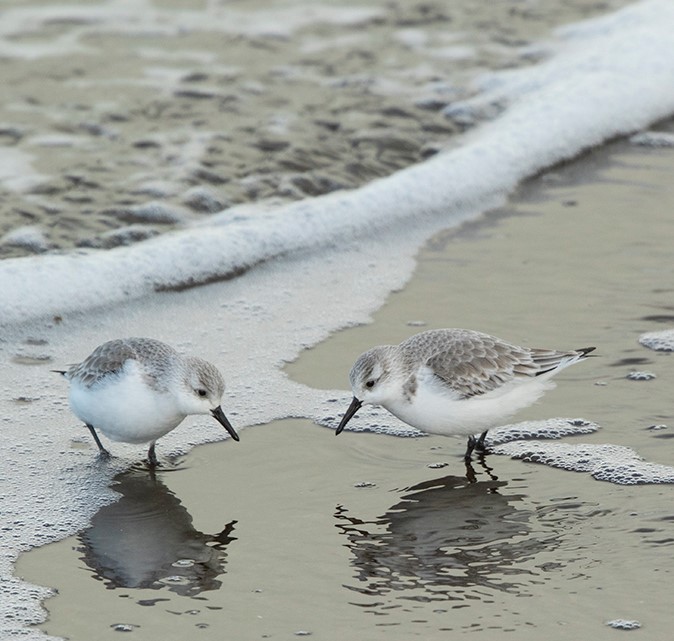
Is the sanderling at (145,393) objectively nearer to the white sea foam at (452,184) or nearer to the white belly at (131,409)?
the white belly at (131,409)

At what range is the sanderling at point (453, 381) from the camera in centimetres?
470

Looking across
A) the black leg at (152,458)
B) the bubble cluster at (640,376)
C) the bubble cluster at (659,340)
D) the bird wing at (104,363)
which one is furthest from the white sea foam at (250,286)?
the bubble cluster at (659,340)

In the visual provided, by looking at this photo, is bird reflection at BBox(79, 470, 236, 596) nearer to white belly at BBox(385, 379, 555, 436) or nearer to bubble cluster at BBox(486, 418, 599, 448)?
white belly at BBox(385, 379, 555, 436)

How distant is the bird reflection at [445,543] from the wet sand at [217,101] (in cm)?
326

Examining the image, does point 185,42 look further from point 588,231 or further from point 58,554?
point 58,554

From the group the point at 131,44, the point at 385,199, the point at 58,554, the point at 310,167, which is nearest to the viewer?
the point at 58,554

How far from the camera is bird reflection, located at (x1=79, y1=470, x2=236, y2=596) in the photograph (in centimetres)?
392

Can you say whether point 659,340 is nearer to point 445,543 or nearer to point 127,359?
point 445,543

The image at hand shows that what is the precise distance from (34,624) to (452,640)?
122 cm

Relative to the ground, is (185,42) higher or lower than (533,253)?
higher

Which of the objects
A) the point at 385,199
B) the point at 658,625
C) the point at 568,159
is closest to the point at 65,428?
the point at 658,625

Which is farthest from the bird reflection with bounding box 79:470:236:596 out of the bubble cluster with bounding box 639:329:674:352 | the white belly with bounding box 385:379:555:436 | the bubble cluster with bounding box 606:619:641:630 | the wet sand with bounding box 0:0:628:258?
the wet sand with bounding box 0:0:628:258

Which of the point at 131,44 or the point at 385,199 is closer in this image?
the point at 385,199

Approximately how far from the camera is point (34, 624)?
367 cm
